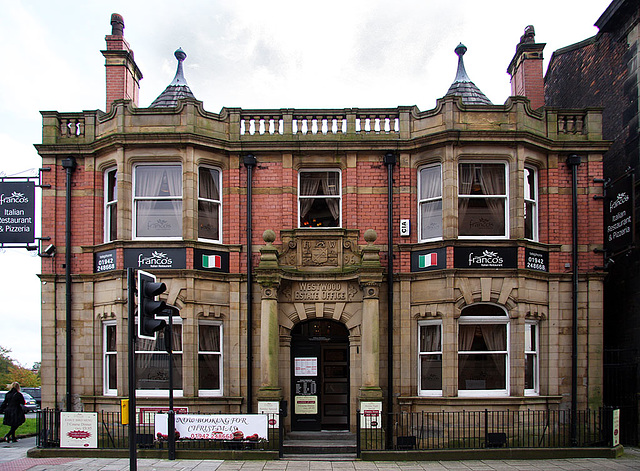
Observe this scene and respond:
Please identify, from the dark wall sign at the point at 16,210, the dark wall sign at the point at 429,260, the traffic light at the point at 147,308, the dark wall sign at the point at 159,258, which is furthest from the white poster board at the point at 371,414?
the dark wall sign at the point at 16,210

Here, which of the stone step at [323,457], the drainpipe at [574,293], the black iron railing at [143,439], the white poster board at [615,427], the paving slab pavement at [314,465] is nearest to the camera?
the paving slab pavement at [314,465]

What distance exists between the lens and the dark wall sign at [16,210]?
14469 millimetres

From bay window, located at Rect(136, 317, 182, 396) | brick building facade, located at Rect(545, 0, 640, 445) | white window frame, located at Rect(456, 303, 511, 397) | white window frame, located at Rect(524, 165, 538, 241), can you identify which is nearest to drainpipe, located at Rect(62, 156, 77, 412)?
bay window, located at Rect(136, 317, 182, 396)

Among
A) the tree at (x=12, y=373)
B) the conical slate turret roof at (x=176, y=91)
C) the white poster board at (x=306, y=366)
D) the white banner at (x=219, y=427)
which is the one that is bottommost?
the tree at (x=12, y=373)

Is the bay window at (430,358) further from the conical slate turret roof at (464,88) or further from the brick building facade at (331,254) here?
the conical slate turret roof at (464,88)

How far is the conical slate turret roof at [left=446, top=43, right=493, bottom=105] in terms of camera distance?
55.1 feet

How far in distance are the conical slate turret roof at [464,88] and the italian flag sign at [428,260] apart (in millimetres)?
5411

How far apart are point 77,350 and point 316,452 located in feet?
21.6

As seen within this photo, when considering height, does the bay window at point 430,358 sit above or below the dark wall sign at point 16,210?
below

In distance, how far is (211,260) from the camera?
46.3 ft

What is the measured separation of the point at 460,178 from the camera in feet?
46.5

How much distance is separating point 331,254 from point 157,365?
511cm

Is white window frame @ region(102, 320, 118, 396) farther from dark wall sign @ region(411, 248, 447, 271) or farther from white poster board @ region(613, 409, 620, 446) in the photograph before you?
white poster board @ region(613, 409, 620, 446)

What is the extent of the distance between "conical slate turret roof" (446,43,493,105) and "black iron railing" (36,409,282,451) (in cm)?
1076
